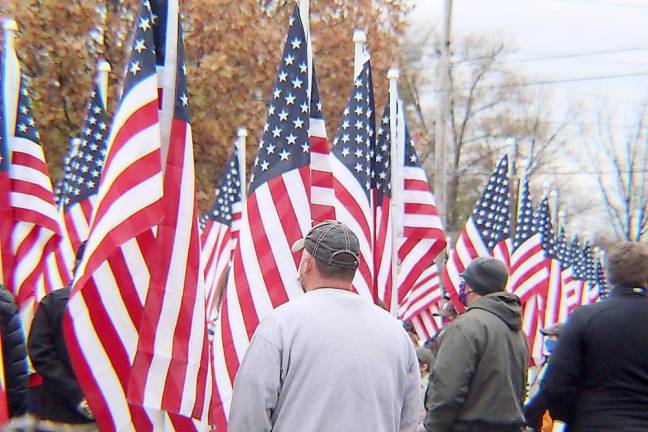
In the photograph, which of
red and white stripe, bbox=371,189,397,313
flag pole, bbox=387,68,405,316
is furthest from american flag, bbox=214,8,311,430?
flag pole, bbox=387,68,405,316

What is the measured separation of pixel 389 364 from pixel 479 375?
190 cm

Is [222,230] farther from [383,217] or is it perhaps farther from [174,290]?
[174,290]

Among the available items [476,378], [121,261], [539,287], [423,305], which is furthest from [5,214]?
[539,287]

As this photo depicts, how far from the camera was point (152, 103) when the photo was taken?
5.32m

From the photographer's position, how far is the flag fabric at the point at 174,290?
5121 millimetres

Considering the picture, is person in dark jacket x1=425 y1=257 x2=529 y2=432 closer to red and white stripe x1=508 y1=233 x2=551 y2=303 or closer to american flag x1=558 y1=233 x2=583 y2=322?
red and white stripe x1=508 y1=233 x2=551 y2=303

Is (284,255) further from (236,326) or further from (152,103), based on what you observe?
(152,103)

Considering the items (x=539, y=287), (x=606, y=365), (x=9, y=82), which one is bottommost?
(x=539, y=287)

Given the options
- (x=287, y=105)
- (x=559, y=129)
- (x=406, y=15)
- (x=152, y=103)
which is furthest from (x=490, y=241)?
(x=559, y=129)

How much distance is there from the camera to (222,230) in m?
13.9

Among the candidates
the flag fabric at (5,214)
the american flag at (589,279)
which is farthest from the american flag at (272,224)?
the american flag at (589,279)

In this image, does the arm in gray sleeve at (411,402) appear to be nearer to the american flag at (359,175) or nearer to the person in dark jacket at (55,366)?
the person in dark jacket at (55,366)

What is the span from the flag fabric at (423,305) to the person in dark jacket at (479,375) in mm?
6703

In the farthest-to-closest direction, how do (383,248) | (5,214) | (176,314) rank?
(383,248)
(5,214)
(176,314)
